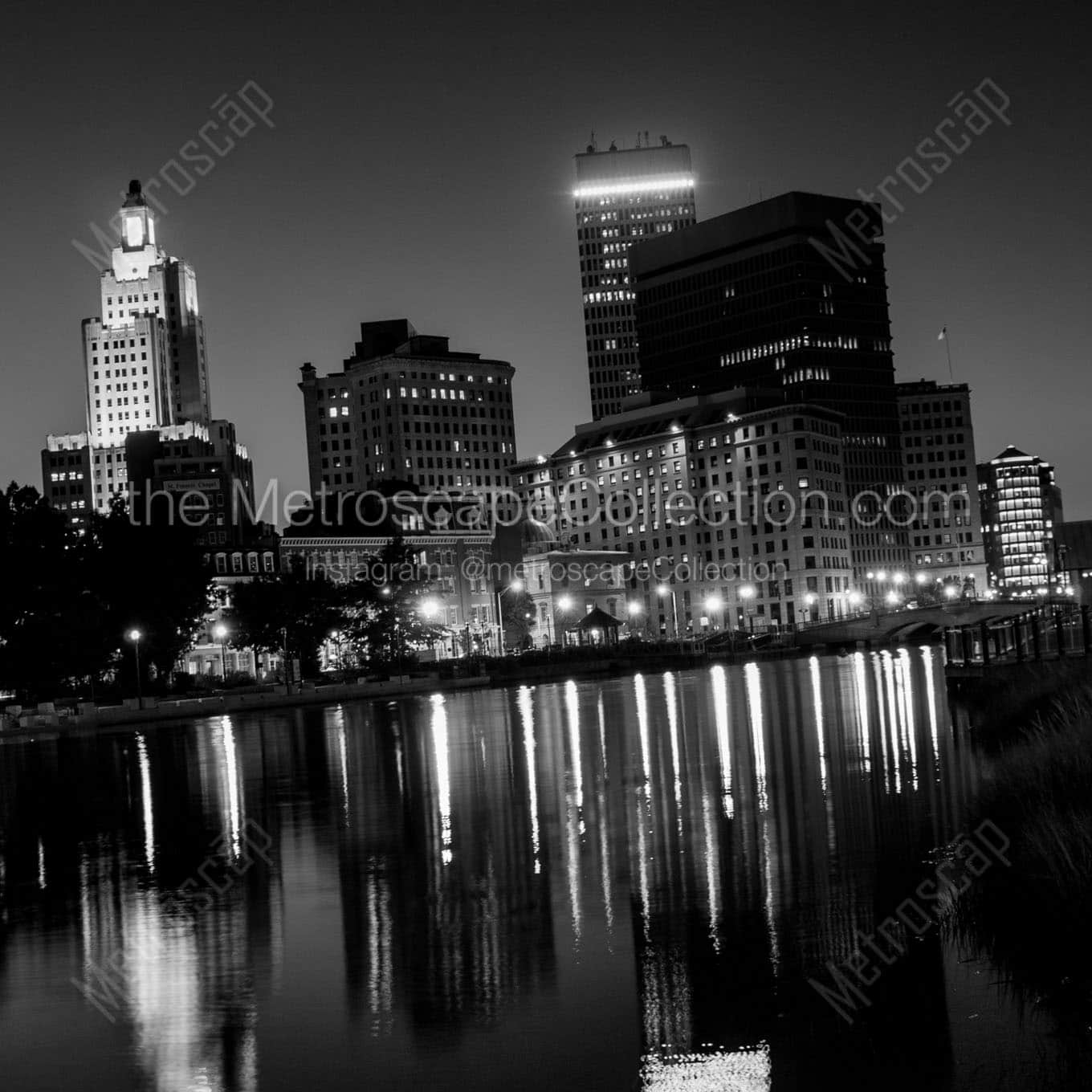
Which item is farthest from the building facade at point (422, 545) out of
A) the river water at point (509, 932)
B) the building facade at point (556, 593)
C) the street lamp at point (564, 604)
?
the river water at point (509, 932)

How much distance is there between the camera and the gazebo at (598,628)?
141750 mm

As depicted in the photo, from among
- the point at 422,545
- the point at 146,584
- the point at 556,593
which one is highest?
the point at 422,545

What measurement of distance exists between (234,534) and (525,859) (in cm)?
15771

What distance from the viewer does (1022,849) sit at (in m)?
15.8

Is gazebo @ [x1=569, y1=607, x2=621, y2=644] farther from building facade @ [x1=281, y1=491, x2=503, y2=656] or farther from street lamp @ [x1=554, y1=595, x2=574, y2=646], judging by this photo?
building facade @ [x1=281, y1=491, x2=503, y2=656]

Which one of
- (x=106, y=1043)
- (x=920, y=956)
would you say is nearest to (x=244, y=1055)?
(x=106, y=1043)

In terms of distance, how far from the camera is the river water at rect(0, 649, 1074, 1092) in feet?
35.9

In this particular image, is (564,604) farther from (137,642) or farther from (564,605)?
(137,642)

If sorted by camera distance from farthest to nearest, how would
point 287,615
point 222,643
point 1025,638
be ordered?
point 222,643
point 287,615
point 1025,638

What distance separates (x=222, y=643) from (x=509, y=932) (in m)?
129

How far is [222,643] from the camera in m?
140

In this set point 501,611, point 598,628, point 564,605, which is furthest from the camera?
point 564,605

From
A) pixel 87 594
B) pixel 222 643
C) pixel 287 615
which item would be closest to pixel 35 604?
pixel 87 594

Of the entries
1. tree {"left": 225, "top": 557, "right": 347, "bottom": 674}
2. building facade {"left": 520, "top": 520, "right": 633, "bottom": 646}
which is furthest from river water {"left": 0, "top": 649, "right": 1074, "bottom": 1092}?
building facade {"left": 520, "top": 520, "right": 633, "bottom": 646}
